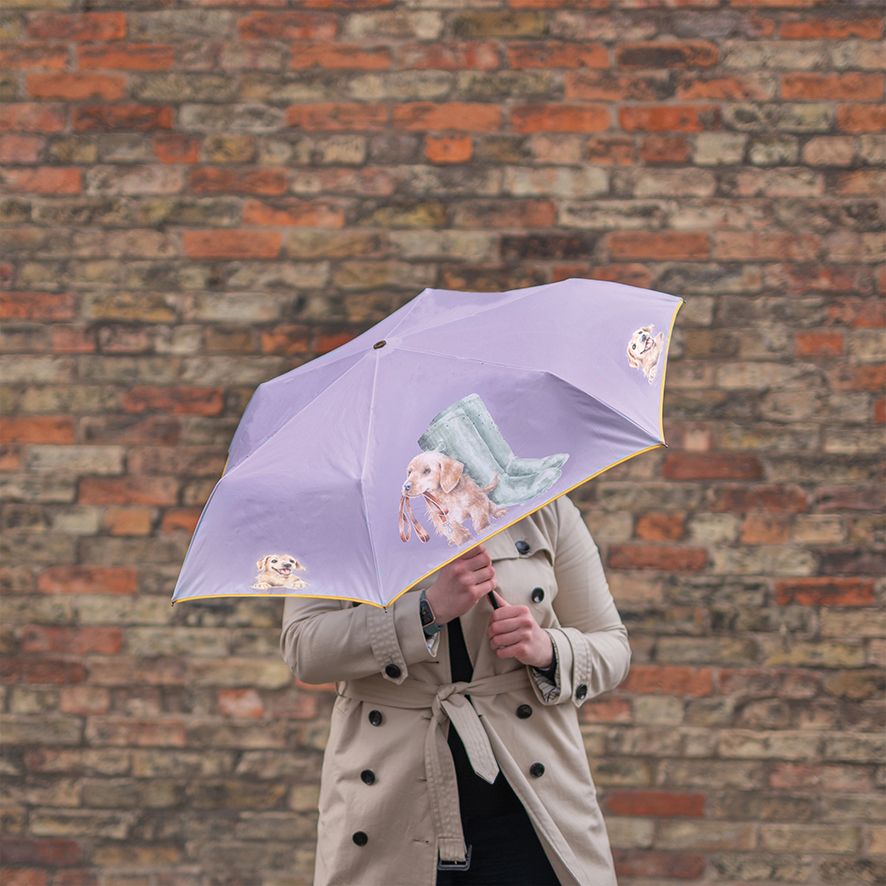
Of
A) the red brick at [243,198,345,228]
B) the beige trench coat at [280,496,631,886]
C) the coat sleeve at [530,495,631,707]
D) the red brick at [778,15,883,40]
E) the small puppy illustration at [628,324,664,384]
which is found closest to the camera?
the small puppy illustration at [628,324,664,384]

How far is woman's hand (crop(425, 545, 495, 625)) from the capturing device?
1903 millimetres

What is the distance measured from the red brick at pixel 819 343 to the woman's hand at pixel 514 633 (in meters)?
1.65

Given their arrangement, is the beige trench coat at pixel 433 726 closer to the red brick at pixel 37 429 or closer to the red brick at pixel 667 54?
the red brick at pixel 37 429

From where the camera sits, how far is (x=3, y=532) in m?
3.39

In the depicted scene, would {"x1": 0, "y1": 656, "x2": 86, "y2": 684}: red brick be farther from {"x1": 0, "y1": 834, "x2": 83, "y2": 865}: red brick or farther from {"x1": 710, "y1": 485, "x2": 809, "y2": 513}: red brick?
{"x1": 710, "y1": 485, "x2": 809, "y2": 513}: red brick

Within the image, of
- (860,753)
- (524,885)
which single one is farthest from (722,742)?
(524,885)

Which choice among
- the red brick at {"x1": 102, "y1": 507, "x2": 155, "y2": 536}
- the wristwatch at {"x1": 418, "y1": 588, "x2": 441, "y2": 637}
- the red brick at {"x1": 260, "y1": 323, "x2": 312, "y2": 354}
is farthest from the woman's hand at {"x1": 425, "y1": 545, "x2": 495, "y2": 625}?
the red brick at {"x1": 102, "y1": 507, "x2": 155, "y2": 536}

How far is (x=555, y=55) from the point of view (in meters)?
3.28

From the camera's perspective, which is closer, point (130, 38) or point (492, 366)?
point (492, 366)

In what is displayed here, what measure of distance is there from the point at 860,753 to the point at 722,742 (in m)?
0.41

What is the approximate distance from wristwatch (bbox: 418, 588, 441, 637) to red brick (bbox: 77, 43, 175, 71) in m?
2.12

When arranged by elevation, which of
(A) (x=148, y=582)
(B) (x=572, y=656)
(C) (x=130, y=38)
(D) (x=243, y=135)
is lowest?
(B) (x=572, y=656)

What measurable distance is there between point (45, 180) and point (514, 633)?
2255 mm

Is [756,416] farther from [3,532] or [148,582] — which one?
[3,532]
